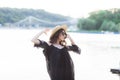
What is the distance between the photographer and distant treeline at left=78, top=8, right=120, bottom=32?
3.06 metres

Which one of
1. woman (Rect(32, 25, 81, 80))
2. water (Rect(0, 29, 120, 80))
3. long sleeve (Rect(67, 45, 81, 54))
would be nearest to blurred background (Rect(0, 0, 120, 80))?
water (Rect(0, 29, 120, 80))

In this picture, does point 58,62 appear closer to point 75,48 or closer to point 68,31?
point 75,48

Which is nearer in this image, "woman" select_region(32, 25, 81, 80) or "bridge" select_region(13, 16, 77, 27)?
"woman" select_region(32, 25, 81, 80)

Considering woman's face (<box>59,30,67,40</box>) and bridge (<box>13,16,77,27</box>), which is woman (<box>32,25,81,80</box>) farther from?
bridge (<box>13,16,77,27</box>)

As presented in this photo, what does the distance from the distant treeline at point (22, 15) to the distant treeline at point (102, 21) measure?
0.62 feet

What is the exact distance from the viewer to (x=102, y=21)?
3074 mm

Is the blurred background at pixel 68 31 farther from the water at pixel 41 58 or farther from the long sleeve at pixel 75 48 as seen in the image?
the long sleeve at pixel 75 48

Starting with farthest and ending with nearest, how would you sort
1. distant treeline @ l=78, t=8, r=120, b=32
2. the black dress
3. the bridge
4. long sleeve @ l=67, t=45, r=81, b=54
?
distant treeline @ l=78, t=8, r=120, b=32, the bridge, long sleeve @ l=67, t=45, r=81, b=54, the black dress

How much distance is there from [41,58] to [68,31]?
1.42 ft

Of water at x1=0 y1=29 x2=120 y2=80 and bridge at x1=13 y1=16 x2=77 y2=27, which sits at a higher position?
bridge at x1=13 y1=16 x2=77 y2=27

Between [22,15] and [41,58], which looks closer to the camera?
[22,15]

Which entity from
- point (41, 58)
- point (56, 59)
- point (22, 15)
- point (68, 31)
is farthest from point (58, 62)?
point (41, 58)

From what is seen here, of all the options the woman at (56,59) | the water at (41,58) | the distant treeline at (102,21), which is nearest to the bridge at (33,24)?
the water at (41,58)

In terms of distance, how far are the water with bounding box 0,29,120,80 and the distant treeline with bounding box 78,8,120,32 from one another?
0.09m
